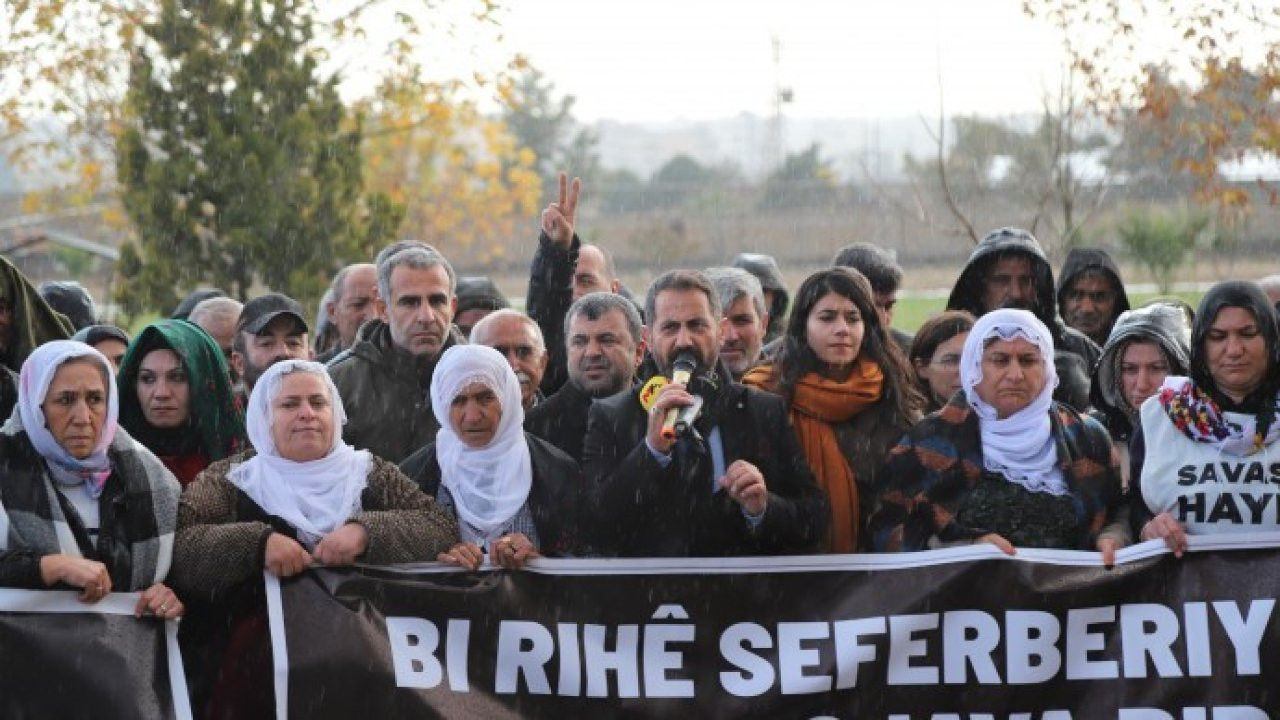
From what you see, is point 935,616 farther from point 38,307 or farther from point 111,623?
point 38,307

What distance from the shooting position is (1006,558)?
18.2ft

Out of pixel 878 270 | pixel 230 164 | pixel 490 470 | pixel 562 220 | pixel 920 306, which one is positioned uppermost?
pixel 230 164

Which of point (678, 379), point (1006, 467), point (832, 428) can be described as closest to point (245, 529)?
point (678, 379)

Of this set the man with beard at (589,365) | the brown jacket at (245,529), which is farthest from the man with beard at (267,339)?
the brown jacket at (245,529)

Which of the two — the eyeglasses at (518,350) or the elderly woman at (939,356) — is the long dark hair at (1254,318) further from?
the eyeglasses at (518,350)

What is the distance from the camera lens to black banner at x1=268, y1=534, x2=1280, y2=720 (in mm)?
5473

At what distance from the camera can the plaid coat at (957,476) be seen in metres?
5.62

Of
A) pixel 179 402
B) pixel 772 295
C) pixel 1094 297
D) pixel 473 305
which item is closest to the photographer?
pixel 179 402

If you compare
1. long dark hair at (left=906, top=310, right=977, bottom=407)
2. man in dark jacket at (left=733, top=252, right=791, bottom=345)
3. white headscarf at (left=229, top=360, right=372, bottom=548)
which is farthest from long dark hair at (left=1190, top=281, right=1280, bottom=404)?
man in dark jacket at (left=733, top=252, right=791, bottom=345)

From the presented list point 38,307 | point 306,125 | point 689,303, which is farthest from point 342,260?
point 689,303

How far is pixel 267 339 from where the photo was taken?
7.32 metres

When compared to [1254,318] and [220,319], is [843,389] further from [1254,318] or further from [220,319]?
[220,319]

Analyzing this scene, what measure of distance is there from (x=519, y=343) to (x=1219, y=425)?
8.28 feet

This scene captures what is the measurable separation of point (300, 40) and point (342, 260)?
5.56 feet
